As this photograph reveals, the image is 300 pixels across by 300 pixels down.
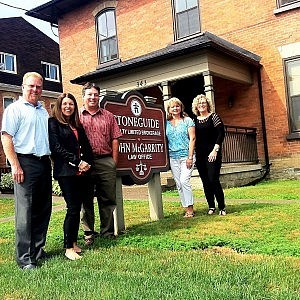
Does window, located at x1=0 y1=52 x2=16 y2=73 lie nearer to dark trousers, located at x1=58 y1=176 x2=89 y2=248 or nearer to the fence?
the fence

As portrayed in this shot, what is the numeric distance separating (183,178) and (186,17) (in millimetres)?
9498

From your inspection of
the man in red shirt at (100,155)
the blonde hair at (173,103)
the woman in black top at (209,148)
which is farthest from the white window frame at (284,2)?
the man in red shirt at (100,155)

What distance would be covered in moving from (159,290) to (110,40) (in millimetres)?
14582

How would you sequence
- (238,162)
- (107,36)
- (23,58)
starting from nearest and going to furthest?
(238,162) < (107,36) < (23,58)

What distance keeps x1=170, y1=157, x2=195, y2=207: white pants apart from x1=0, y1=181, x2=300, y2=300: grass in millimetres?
337

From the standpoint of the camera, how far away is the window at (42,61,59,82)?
29536mm

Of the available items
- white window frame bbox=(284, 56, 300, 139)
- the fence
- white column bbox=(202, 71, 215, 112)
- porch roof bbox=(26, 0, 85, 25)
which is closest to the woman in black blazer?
white column bbox=(202, 71, 215, 112)

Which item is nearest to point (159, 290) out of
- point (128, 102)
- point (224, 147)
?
point (128, 102)

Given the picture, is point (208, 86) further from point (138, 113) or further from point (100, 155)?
point (100, 155)

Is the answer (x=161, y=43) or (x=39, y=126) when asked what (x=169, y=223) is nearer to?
(x=39, y=126)

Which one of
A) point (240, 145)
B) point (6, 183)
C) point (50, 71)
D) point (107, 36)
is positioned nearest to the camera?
point (240, 145)

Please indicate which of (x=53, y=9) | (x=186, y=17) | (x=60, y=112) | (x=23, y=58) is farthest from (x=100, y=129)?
(x=23, y=58)

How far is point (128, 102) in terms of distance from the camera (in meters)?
5.73

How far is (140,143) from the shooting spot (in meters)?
5.85
